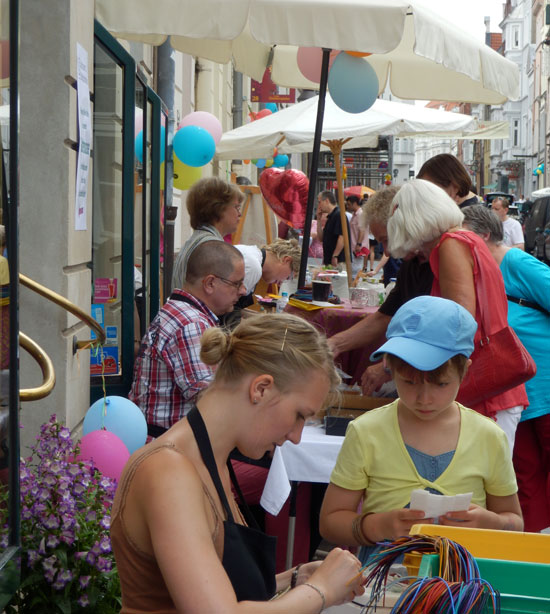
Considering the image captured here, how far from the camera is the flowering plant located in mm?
2791

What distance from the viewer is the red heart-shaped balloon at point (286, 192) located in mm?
12203

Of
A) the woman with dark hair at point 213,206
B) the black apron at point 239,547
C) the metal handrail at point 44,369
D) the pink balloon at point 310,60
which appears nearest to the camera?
the black apron at point 239,547

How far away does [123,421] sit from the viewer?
3852 mm

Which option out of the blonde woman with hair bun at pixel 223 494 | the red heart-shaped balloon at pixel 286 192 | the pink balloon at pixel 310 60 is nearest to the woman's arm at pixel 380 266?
the red heart-shaped balloon at pixel 286 192

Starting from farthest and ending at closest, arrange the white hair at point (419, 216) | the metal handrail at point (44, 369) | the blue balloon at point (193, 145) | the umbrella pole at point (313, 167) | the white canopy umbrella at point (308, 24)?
the blue balloon at point (193, 145) < the umbrella pole at point (313, 167) < the white canopy umbrella at point (308, 24) < the white hair at point (419, 216) < the metal handrail at point (44, 369)

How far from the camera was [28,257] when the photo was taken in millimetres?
4133

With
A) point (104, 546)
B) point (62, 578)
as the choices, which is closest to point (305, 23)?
point (104, 546)

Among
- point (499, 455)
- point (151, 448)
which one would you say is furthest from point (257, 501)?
point (151, 448)

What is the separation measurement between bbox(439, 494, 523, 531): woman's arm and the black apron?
679 mm

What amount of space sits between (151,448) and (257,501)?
2183 millimetres

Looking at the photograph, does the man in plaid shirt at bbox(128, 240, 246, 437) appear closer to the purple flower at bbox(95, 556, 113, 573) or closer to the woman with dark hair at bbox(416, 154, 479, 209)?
the purple flower at bbox(95, 556, 113, 573)

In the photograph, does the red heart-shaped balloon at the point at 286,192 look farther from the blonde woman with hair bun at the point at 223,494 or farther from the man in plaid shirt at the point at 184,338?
the blonde woman with hair bun at the point at 223,494

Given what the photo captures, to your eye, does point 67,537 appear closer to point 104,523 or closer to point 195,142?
point 104,523

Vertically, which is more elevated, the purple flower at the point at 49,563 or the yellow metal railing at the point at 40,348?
the yellow metal railing at the point at 40,348
